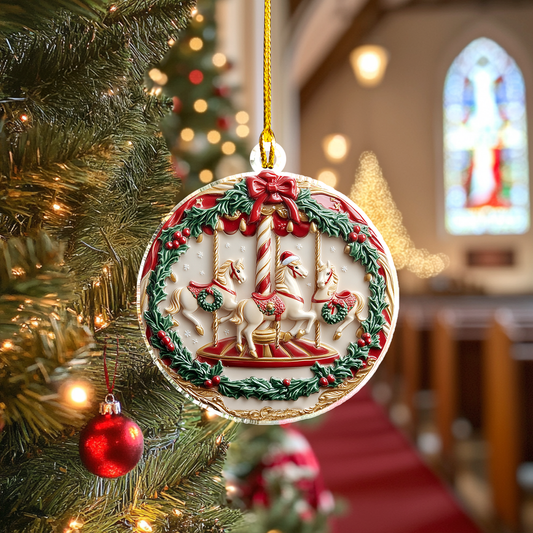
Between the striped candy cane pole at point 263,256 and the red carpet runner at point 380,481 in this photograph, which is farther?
the red carpet runner at point 380,481

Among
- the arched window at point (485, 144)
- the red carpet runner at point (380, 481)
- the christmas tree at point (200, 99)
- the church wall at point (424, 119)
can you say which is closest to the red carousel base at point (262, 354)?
the christmas tree at point (200, 99)

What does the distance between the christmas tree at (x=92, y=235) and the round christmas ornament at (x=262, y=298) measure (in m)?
0.06

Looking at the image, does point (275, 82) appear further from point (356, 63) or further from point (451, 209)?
point (451, 209)

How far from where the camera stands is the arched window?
11039 millimetres

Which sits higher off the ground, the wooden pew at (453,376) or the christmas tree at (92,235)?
the christmas tree at (92,235)

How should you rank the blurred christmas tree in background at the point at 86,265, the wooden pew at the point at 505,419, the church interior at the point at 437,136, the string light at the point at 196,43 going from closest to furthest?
the blurred christmas tree in background at the point at 86,265, the string light at the point at 196,43, the wooden pew at the point at 505,419, the church interior at the point at 437,136

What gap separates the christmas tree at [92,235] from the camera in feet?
1.50

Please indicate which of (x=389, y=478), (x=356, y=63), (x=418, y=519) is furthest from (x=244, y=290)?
(x=356, y=63)

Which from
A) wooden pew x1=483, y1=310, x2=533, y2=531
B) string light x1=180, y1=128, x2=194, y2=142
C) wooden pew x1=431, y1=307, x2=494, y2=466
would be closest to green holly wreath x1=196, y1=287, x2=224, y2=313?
string light x1=180, y1=128, x2=194, y2=142

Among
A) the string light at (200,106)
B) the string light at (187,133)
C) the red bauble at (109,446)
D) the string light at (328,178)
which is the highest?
the string light at (328,178)

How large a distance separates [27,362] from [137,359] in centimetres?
24

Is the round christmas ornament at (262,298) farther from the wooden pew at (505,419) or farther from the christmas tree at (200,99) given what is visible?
the wooden pew at (505,419)

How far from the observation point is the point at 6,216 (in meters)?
0.54

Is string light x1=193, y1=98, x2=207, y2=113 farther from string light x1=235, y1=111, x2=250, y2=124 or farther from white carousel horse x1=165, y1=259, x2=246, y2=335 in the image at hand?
white carousel horse x1=165, y1=259, x2=246, y2=335
